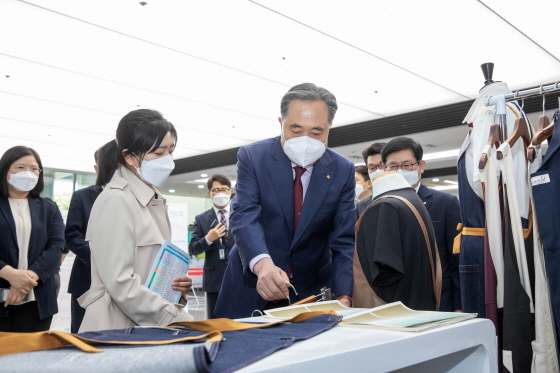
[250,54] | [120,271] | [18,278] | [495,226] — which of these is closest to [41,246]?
[18,278]

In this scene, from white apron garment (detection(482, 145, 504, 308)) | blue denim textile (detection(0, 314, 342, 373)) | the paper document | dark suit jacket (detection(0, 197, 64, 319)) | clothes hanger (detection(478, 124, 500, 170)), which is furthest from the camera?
dark suit jacket (detection(0, 197, 64, 319))

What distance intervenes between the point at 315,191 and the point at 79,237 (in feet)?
5.97

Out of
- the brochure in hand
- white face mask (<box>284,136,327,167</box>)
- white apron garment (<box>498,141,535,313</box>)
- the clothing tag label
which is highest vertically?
white face mask (<box>284,136,327,167</box>)

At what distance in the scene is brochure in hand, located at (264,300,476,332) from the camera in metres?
0.88

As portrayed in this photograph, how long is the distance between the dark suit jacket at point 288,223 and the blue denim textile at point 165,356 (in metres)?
1.09

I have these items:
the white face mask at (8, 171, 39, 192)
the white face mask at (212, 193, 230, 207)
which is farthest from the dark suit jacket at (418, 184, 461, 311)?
the white face mask at (8, 171, 39, 192)

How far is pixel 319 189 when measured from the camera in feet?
6.48

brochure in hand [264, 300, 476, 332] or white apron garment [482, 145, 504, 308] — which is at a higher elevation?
white apron garment [482, 145, 504, 308]

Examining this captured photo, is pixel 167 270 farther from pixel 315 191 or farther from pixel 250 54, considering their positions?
pixel 250 54

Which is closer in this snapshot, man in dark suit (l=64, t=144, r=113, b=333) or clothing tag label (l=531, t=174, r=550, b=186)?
clothing tag label (l=531, t=174, r=550, b=186)

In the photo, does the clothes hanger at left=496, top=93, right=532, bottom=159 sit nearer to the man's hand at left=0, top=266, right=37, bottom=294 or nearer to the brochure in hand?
the brochure in hand

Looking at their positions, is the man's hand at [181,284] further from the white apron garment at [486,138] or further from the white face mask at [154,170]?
the white apron garment at [486,138]

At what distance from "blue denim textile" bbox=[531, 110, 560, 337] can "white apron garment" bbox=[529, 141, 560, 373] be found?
2cm

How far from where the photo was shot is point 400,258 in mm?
1839
